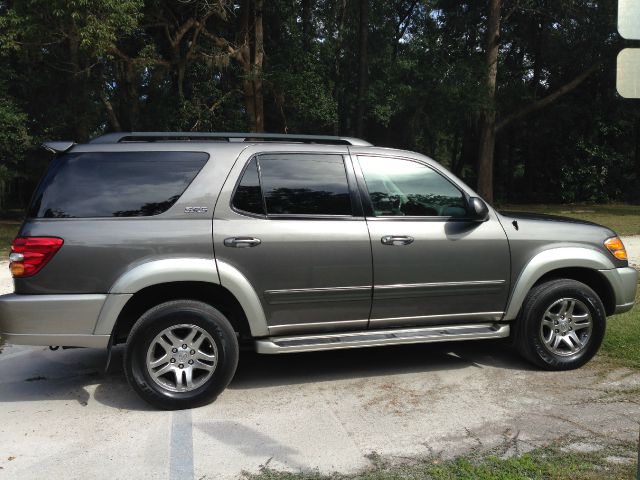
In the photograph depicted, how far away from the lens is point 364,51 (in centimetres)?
2469

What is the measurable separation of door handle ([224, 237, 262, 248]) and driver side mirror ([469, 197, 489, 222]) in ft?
5.94

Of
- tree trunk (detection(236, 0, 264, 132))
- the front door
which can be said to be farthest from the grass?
tree trunk (detection(236, 0, 264, 132))

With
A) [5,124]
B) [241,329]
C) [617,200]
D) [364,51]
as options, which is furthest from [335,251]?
[617,200]

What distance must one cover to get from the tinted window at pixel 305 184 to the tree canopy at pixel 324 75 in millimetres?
10466

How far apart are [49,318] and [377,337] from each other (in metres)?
2.42

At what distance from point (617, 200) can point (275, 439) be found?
98.6ft

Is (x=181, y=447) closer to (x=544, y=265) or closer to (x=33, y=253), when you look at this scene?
(x=33, y=253)

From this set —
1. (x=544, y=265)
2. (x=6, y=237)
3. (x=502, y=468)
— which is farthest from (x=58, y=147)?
(x=6, y=237)

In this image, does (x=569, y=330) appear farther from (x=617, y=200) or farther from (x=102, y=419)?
(x=617, y=200)

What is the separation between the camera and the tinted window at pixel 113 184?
4148 mm

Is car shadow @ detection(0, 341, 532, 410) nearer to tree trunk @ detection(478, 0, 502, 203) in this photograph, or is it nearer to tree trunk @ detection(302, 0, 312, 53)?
tree trunk @ detection(478, 0, 502, 203)

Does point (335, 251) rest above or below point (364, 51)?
below

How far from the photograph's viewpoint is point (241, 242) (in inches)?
169

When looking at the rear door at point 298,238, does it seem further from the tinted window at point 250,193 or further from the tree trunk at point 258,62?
the tree trunk at point 258,62
